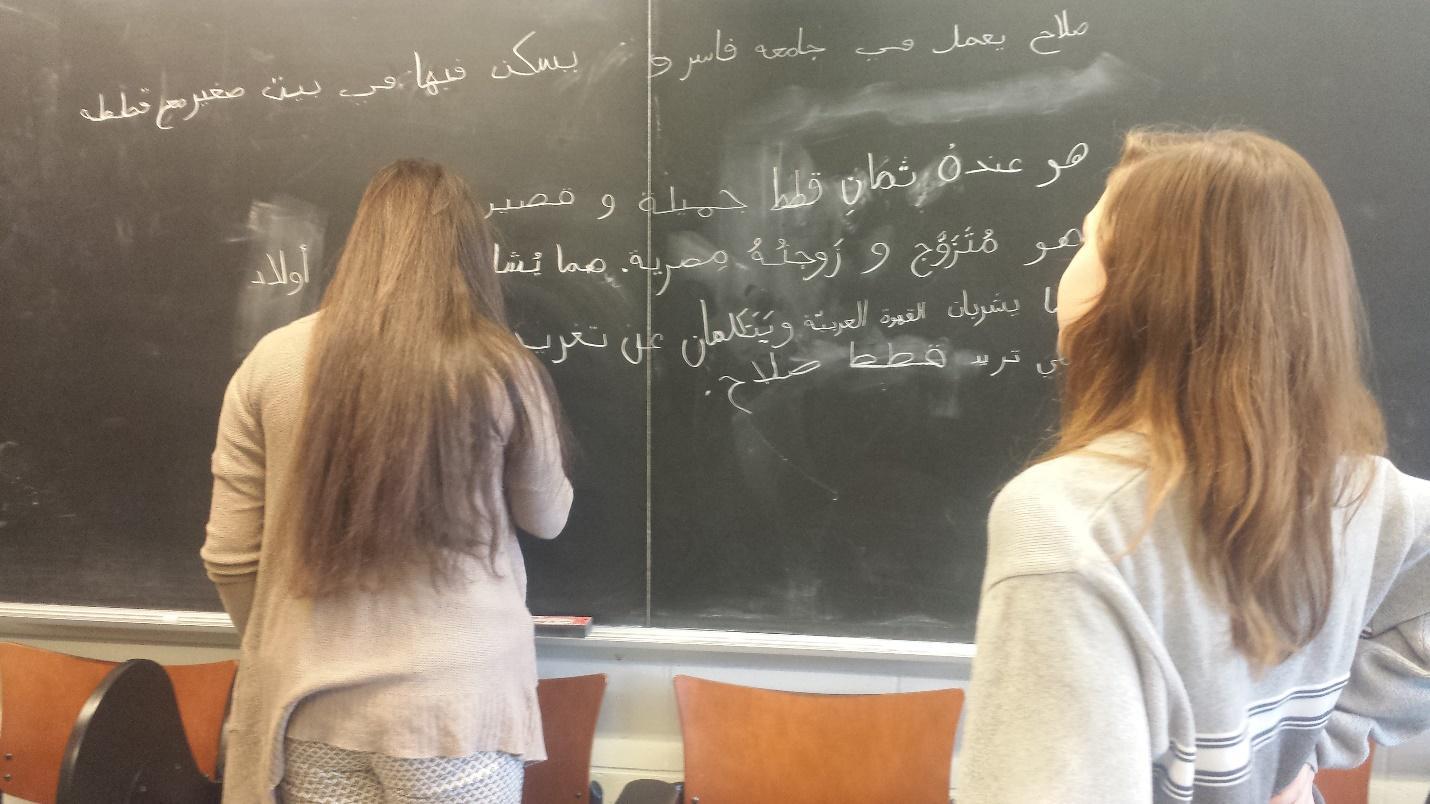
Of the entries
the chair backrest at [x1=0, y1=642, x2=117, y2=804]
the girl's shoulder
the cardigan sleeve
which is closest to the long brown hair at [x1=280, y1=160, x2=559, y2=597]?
the cardigan sleeve

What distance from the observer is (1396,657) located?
93 centimetres

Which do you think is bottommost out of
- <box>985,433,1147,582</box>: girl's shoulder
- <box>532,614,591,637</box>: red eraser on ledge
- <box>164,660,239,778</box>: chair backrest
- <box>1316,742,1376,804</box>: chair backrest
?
<box>1316,742,1376,804</box>: chair backrest

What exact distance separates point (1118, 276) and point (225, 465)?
1275mm

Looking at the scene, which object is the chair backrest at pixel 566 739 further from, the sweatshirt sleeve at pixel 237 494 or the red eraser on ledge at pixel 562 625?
the sweatshirt sleeve at pixel 237 494

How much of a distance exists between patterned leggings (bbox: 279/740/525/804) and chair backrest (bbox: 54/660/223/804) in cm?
26

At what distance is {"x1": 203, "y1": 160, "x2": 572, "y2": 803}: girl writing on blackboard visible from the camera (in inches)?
47.3

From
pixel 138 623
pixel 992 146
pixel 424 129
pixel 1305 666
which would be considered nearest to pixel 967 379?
pixel 992 146

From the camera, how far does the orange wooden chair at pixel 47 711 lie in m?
1.80

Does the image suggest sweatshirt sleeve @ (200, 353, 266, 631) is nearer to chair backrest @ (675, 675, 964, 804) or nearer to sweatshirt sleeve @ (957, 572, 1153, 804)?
chair backrest @ (675, 675, 964, 804)

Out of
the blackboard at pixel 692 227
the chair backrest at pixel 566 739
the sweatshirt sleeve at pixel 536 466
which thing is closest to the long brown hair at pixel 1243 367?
the sweatshirt sleeve at pixel 536 466

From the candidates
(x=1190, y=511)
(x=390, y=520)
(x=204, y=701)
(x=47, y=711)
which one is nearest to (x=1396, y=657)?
(x=1190, y=511)

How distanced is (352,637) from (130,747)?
46 cm

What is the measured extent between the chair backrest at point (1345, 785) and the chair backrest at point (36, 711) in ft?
8.03

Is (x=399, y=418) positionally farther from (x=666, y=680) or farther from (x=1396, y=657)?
(x=1396, y=657)
